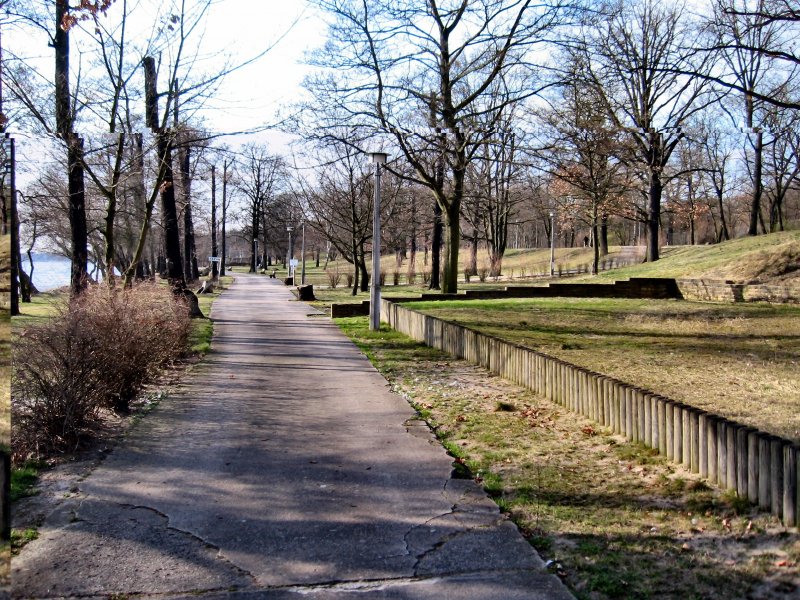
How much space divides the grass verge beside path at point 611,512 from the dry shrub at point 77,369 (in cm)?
333

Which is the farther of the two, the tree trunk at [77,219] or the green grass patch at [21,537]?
the tree trunk at [77,219]

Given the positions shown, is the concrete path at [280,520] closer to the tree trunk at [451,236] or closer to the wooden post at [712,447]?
the wooden post at [712,447]

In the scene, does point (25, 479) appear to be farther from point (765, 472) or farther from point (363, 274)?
point (363, 274)

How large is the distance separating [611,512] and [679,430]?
1206 mm

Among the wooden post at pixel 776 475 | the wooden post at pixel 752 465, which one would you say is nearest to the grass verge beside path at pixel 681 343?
the wooden post at pixel 752 465

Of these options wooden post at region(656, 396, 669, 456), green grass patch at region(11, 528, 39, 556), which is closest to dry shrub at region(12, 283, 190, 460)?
green grass patch at region(11, 528, 39, 556)

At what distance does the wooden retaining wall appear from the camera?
15.4ft

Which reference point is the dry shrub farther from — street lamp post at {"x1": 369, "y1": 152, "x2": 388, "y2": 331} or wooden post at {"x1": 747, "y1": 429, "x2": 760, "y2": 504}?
street lamp post at {"x1": 369, "y1": 152, "x2": 388, "y2": 331}

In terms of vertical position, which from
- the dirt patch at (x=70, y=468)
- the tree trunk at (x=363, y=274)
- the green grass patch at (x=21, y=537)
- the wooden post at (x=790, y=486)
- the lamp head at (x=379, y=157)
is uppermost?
the lamp head at (x=379, y=157)

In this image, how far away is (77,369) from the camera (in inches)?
268

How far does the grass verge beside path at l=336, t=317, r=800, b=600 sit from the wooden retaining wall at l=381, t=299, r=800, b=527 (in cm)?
12

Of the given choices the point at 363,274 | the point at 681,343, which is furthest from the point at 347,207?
the point at 681,343

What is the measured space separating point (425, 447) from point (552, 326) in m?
10.2

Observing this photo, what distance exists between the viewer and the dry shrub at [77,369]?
6.47 metres
